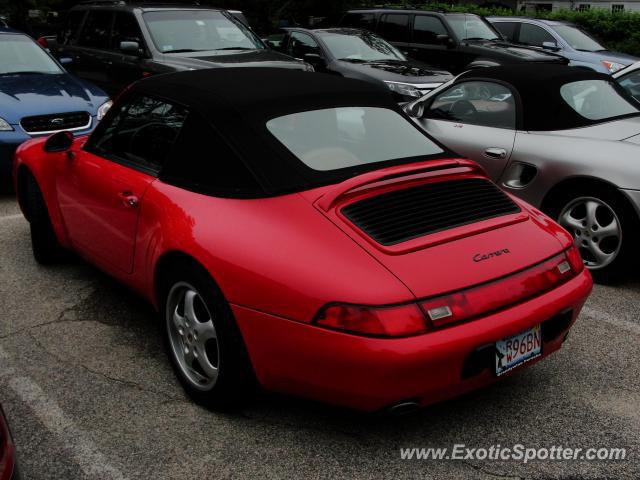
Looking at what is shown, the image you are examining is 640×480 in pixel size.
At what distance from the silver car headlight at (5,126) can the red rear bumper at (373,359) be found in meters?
4.87

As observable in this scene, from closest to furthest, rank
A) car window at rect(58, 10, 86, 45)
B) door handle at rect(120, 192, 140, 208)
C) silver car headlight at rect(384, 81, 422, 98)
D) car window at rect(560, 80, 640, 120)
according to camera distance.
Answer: door handle at rect(120, 192, 140, 208) → car window at rect(560, 80, 640, 120) → silver car headlight at rect(384, 81, 422, 98) → car window at rect(58, 10, 86, 45)

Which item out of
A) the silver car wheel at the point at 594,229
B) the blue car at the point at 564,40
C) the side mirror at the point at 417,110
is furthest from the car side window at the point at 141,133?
the blue car at the point at 564,40

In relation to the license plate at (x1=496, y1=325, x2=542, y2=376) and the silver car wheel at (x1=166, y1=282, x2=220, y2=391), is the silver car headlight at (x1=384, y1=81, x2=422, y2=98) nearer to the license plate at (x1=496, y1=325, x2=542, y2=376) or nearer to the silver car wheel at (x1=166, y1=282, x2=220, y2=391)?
the silver car wheel at (x1=166, y1=282, x2=220, y2=391)

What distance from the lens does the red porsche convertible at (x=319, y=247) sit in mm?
2725

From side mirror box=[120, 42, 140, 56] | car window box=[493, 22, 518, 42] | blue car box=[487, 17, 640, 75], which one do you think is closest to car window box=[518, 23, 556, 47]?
blue car box=[487, 17, 640, 75]

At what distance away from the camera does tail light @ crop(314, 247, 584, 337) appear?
2666 millimetres

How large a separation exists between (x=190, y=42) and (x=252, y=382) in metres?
6.93

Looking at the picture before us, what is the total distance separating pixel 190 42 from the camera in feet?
30.1

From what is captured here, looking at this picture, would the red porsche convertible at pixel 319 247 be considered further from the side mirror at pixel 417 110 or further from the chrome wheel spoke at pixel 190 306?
the side mirror at pixel 417 110

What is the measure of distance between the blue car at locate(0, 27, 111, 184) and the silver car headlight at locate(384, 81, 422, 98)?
3.80m

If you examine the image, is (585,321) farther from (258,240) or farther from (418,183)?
(258,240)

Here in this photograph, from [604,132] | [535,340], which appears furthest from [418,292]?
[604,132]

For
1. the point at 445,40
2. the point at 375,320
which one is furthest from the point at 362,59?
the point at 375,320

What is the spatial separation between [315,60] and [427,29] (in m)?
3.31
